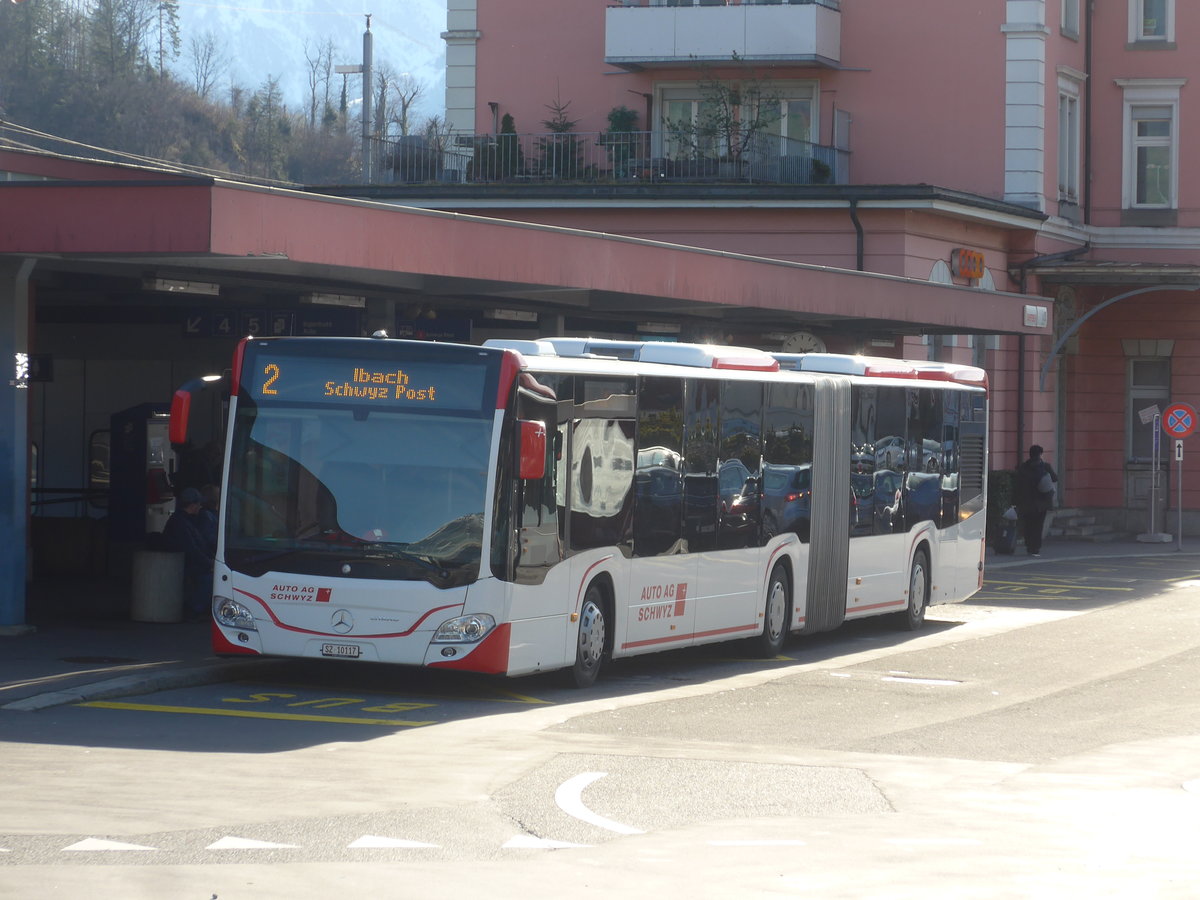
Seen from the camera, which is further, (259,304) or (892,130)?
Result: (892,130)

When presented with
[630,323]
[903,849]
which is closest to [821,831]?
[903,849]

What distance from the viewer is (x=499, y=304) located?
76.0ft

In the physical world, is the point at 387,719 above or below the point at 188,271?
below

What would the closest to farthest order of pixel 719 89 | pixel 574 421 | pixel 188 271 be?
pixel 574 421
pixel 188 271
pixel 719 89

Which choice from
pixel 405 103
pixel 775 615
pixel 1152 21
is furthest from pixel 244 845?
pixel 405 103

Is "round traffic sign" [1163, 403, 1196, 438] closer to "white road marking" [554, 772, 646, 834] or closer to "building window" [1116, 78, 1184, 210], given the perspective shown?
"building window" [1116, 78, 1184, 210]

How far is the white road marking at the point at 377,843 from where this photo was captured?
27.9 feet

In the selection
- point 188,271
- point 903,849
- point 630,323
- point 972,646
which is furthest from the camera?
point 630,323

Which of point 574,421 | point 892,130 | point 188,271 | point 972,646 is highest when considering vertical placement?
point 892,130

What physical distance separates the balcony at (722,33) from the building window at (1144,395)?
10.2 m

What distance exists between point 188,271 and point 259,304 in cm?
405

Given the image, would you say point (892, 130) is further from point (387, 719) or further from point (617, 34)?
point (387, 719)

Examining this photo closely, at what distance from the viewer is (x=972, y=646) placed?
1970cm

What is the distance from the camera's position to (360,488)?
1410 cm
